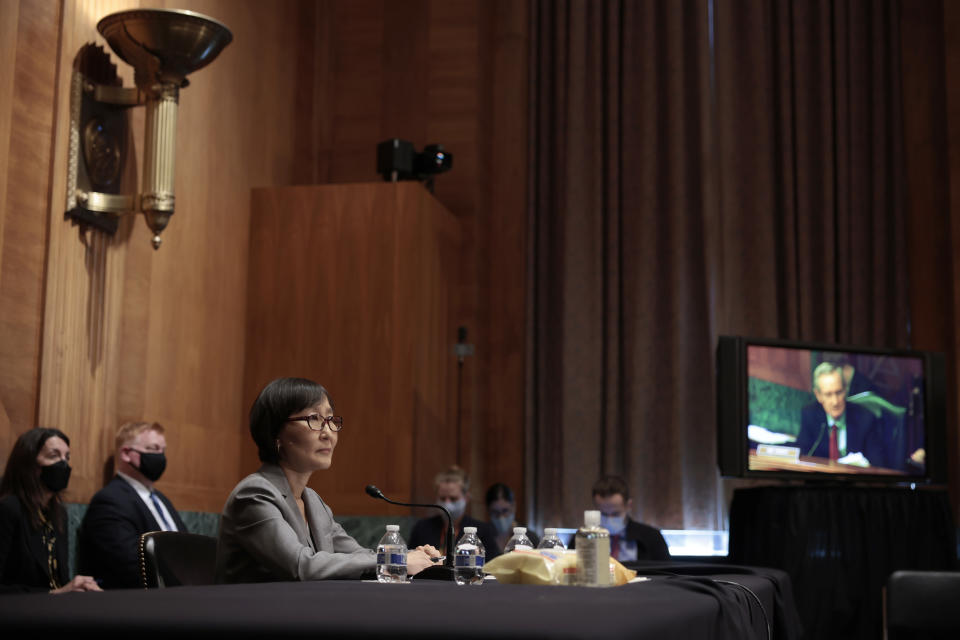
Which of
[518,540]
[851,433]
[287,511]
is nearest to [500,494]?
[851,433]

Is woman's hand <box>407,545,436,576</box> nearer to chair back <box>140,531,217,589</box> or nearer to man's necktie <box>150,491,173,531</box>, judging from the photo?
chair back <box>140,531,217,589</box>

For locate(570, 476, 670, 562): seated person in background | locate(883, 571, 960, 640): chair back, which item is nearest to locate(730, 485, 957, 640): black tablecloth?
locate(570, 476, 670, 562): seated person in background

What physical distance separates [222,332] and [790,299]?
3.14 m

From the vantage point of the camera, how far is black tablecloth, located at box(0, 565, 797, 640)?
114 centimetres

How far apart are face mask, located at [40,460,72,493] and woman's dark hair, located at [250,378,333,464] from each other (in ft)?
5.56

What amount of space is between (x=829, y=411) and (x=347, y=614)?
16.2ft

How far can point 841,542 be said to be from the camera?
5449 mm

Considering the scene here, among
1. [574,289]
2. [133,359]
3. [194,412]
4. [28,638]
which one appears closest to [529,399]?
[574,289]

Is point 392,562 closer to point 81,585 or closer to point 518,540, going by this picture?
point 518,540

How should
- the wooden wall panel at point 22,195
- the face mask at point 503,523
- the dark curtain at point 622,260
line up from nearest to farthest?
the wooden wall panel at point 22,195, the face mask at point 503,523, the dark curtain at point 622,260

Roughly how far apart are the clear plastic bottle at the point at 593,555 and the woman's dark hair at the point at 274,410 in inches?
34.2

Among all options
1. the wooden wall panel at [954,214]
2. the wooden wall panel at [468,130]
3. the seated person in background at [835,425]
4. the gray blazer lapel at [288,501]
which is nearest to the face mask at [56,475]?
the gray blazer lapel at [288,501]

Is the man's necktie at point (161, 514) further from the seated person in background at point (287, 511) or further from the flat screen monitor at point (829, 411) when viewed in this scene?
the flat screen monitor at point (829, 411)

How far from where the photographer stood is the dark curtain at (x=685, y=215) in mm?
6602
